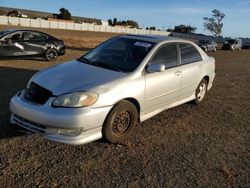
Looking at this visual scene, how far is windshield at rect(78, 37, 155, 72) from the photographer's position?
195 inches

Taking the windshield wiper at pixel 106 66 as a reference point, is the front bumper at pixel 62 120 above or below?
below

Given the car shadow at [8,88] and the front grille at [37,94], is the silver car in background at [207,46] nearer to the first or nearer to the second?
the car shadow at [8,88]

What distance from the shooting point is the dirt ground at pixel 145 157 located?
3570mm

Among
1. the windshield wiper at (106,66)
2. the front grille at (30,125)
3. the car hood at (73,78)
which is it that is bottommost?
the front grille at (30,125)

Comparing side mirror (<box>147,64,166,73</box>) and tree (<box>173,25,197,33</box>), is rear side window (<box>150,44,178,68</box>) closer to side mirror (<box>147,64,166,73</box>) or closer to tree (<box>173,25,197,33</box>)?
side mirror (<box>147,64,166,73</box>)

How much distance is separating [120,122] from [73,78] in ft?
3.14

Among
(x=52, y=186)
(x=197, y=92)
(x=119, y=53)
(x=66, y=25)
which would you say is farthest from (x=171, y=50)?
(x=66, y=25)

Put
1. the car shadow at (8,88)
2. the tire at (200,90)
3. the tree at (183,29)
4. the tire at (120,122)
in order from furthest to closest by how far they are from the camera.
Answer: the tree at (183,29), the tire at (200,90), the car shadow at (8,88), the tire at (120,122)

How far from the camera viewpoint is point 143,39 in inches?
220

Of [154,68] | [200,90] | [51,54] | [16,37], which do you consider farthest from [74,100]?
[51,54]

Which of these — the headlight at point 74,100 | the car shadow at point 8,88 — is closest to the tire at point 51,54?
the car shadow at point 8,88

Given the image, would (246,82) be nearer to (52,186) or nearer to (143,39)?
(143,39)

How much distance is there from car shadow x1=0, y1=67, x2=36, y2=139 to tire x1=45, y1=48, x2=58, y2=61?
10.1 ft

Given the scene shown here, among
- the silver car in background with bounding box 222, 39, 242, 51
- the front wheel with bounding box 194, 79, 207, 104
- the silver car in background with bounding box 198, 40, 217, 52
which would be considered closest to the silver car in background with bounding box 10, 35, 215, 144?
the front wheel with bounding box 194, 79, 207, 104
